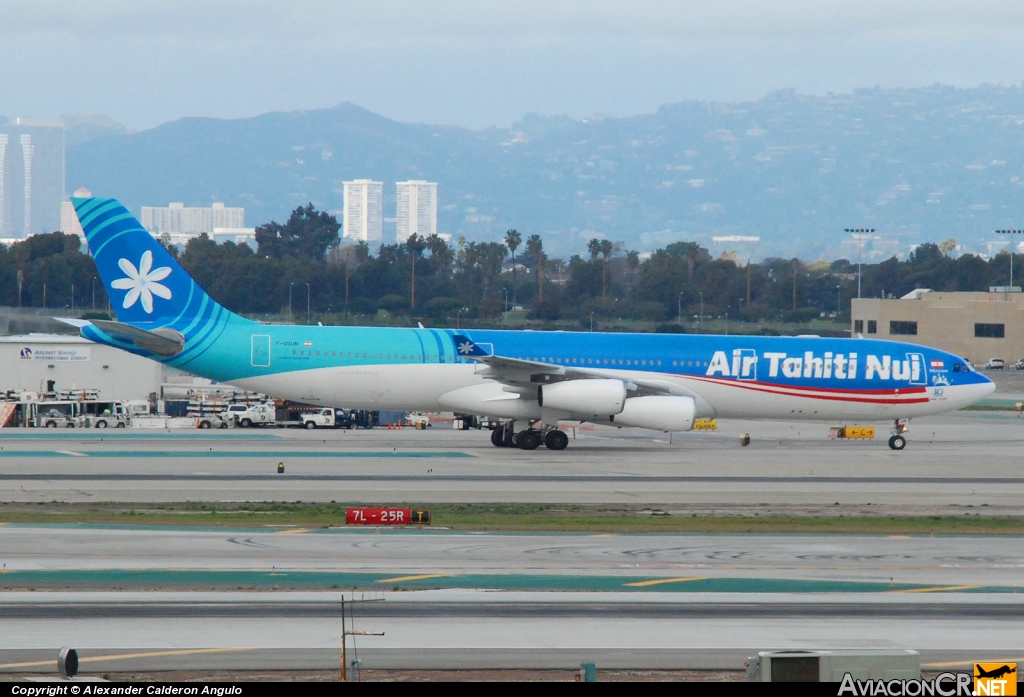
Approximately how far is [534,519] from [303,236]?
412ft

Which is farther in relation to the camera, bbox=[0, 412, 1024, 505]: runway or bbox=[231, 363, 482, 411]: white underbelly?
bbox=[231, 363, 482, 411]: white underbelly

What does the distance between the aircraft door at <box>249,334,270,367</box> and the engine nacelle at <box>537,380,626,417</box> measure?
9107 millimetres

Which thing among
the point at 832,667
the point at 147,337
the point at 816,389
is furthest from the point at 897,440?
the point at 832,667

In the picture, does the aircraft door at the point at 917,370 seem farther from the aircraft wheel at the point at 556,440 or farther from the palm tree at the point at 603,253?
the palm tree at the point at 603,253

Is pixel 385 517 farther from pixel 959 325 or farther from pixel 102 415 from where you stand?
pixel 959 325

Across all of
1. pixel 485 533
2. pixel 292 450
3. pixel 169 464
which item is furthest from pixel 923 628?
pixel 292 450

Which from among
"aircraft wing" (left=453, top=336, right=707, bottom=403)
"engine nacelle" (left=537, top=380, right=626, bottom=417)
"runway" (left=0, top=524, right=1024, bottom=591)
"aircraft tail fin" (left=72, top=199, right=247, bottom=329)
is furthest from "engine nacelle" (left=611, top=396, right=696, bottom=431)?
"runway" (left=0, top=524, right=1024, bottom=591)

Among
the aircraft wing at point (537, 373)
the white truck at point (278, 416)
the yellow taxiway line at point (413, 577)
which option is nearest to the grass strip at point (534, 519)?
the yellow taxiway line at point (413, 577)

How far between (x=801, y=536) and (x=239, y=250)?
106m

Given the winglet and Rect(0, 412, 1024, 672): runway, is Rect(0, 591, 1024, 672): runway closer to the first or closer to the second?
Rect(0, 412, 1024, 672): runway

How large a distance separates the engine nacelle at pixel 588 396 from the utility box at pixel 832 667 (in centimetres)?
2782

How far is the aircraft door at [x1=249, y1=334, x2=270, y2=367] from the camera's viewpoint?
132 ft

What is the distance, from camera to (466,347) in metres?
40.2

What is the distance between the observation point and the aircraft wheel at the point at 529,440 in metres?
40.2
